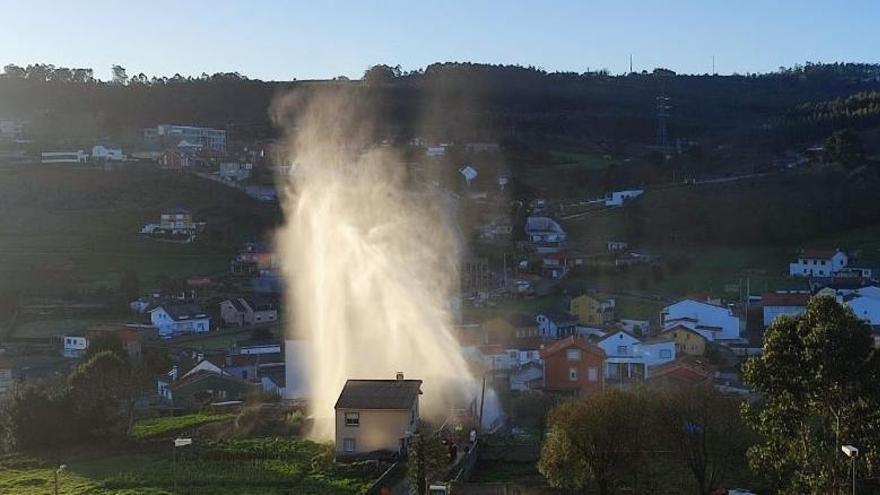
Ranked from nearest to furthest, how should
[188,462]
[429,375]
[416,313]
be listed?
[188,462]
[429,375]
[416,313]

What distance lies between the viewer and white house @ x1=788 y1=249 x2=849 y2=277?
42.3 metres

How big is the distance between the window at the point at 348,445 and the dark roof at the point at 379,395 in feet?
2.11

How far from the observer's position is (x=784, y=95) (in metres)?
131

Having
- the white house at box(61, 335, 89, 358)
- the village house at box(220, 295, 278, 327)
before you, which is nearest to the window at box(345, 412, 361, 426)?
the white house at box(61, 335, 89, 358)

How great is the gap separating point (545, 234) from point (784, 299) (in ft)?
65.8

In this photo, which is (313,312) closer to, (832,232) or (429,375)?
(429,375)

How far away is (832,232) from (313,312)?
3213cm

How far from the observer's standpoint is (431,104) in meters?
102

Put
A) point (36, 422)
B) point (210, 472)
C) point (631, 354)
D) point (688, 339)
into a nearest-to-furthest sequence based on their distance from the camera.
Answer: point (210, 472), point (36, 422), point (631, 354), point (688, 339)

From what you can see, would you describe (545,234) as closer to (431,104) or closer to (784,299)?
(784,299)

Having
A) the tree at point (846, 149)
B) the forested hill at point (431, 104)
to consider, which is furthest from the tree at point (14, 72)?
the tree at point (846, 149)

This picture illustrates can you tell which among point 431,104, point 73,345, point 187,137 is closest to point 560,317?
point 73,345

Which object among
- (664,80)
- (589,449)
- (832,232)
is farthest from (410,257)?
(664,80)

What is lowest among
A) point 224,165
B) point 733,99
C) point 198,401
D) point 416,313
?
point 198,401
